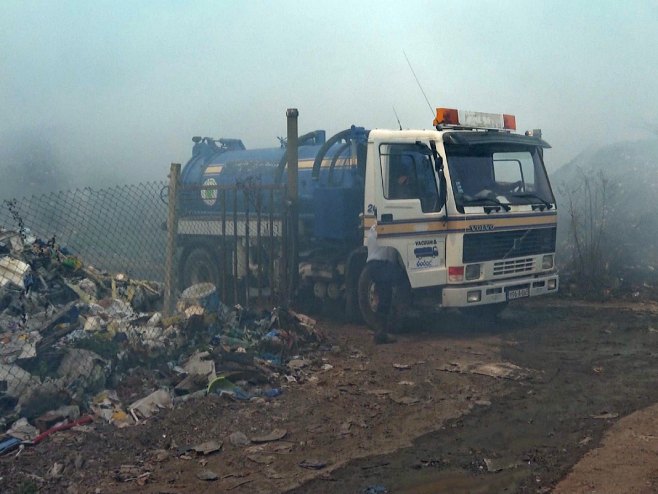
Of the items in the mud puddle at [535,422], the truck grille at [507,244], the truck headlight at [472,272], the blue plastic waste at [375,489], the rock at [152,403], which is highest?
the truck grille at [507,244]

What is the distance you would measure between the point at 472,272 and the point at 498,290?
0.45 meters

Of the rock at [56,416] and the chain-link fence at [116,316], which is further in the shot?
the chain-link fence at [116,316]

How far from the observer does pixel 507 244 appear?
9.04 meters

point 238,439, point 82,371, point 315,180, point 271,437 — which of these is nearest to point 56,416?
point 82,371

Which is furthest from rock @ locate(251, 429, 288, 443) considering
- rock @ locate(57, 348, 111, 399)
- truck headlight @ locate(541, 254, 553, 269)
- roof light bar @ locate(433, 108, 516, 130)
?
truck headlight @ locate(541, 254, 553, 269)

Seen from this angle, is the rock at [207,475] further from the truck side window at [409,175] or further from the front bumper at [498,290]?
the truck side window at [409,175]

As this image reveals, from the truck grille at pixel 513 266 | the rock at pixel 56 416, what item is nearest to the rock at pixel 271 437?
the rock at pixel 56 416

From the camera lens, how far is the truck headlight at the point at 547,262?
9578mm

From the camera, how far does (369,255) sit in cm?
907

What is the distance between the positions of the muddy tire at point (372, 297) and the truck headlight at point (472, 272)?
0.99 m

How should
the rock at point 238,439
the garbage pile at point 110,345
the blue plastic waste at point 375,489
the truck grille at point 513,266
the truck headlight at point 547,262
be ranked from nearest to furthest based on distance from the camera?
the blue plastic waste at point 375,489 → the rock at point 238,439 → the garbage pile at point 110,345 → the truck grille at point 513,266 → the truck headlight at point 547,262

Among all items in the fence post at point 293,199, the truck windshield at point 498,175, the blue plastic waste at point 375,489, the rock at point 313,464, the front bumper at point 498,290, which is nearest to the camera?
the blue plastic waste at point 375,489

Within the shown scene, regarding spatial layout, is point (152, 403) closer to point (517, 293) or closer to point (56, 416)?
point (56, 416)

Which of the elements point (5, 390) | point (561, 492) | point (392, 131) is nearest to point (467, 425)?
point (561, 492)
